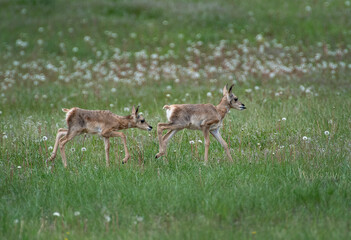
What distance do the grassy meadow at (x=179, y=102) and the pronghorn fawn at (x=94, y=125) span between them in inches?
13.3

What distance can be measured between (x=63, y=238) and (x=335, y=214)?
11.6 ft

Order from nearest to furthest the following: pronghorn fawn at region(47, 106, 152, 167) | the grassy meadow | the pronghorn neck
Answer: the grassy meadow → pronghorn fawn at region(47, 106, 152, 167) → the pronghorn neck

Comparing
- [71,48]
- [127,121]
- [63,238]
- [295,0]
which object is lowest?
[63,238]

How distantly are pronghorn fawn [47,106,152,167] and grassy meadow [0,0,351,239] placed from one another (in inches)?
13.3

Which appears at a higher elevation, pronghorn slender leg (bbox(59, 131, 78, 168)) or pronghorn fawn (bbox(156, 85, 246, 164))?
pronghorn fawn (bbox(156, 85, 246, 164))

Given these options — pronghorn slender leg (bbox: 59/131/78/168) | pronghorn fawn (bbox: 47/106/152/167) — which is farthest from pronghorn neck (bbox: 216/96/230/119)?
pronghorn slender leg (bbox: 59/131/78/168)

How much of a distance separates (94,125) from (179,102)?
5028 millimetres

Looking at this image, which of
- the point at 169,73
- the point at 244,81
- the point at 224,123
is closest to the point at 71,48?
the point at 169,73

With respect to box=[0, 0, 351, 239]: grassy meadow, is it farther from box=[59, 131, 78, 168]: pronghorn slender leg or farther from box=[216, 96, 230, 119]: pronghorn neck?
box=[216, 96, 230, 119]: pronghorn neck

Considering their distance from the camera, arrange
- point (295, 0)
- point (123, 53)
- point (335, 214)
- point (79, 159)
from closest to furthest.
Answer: point (335, 214)
point (79, 159)
point (123, 53)
point (295, 0)

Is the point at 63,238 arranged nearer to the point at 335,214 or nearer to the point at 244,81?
the point at 335,214

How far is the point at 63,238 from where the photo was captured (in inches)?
239

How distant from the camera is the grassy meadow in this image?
660cm

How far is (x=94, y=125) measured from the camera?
8.94 metres
